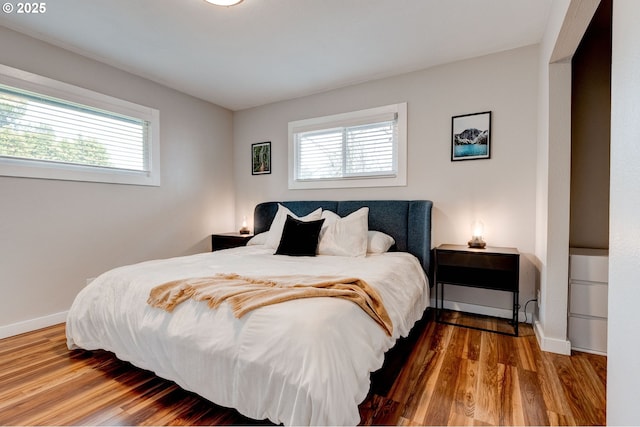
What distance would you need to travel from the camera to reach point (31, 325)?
2627 mm

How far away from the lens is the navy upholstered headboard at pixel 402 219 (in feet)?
9.81

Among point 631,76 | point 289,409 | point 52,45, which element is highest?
point 52,45

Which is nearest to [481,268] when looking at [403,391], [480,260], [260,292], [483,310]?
[480,260]

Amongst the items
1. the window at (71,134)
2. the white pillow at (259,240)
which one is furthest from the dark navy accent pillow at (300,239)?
the window at (71,134)

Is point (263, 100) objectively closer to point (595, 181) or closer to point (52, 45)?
point (52, 45)

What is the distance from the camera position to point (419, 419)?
151 cm

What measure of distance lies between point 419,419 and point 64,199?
3326 mm

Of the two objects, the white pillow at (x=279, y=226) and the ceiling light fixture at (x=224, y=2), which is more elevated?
the ceiling light fixture at (x=224, y=2)

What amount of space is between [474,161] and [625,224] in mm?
2137

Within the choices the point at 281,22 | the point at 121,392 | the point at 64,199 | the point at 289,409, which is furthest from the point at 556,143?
the point at 64,199

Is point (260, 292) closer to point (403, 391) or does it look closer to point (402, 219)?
point (403, 391)

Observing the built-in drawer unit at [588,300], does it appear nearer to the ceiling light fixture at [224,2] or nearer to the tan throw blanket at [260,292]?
the tan throw blanket at [260,292]

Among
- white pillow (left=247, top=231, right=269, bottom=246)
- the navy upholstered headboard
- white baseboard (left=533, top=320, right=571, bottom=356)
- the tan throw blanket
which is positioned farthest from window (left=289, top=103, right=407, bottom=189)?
the tan throw blanket

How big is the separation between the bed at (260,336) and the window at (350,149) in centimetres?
134
